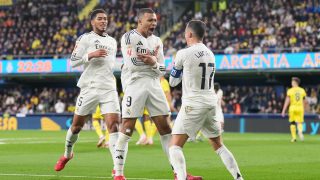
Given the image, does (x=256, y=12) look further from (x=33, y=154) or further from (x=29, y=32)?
(x=33, y=154)

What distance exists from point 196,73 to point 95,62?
10.3 feet

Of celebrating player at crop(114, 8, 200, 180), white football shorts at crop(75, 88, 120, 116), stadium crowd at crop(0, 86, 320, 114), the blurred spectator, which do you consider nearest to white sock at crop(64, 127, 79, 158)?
white football shorts at crop(75, 88, 120, 116)

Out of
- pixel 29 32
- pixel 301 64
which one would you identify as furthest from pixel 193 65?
pixel 29 32

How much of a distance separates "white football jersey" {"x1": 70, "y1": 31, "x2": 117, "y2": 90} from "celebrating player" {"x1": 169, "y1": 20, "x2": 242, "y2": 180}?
2883mm

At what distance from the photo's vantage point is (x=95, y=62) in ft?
46.5

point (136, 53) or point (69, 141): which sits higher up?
point (136, 53)

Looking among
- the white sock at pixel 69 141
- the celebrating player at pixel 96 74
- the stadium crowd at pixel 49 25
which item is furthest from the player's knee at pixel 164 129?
the stadium crowd at pixel 49 25

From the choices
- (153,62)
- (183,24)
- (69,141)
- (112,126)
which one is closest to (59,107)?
(183,24)

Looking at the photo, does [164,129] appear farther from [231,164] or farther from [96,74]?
[96,74]

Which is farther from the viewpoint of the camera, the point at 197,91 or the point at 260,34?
the point at 260,34

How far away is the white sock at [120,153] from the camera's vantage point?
1234 centimetres

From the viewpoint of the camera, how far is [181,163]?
11.4m

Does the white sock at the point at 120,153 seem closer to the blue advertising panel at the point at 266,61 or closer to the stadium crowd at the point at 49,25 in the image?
the blue advertising panel at the point at 266,61

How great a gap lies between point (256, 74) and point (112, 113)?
33.8 m
